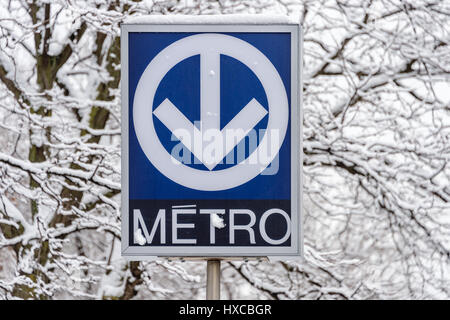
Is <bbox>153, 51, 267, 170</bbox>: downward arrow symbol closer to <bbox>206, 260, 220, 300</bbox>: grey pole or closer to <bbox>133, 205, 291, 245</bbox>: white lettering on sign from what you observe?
<bbox>133, 205, 291, 245</bbox>: white lettering on sign

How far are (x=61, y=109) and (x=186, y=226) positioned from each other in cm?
573

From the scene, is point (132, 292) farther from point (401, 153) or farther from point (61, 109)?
point (401, 153)

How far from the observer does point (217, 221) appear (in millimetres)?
3064

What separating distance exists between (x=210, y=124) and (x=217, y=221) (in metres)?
0.35

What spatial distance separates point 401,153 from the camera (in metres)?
8.34

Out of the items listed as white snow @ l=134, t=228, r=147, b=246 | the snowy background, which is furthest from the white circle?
the snowy background

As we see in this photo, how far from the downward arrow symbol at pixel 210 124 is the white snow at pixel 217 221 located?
174 mm

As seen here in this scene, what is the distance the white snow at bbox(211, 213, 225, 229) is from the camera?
306 centimetres

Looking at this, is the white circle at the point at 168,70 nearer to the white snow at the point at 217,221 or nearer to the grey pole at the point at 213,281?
the white snow at the point at 217,221

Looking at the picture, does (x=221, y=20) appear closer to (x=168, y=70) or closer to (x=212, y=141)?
(x=168, y=70)

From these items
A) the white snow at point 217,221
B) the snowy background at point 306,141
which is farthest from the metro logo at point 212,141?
the snowy background at point 306,141

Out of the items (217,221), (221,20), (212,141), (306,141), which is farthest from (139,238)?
(306,141)

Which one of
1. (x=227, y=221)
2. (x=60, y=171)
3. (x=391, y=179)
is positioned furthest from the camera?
(x=391, y=179)
